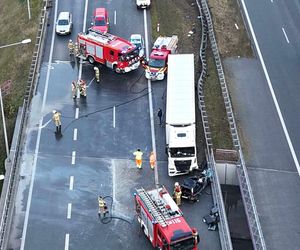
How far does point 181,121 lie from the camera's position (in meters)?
47.5

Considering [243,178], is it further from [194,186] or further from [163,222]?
[163,222]

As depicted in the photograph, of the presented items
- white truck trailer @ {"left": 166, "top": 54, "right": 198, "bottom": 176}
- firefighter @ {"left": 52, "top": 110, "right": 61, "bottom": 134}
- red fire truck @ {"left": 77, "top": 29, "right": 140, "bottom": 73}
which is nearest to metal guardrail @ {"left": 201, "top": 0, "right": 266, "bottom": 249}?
white truck trailer @ {"left": 166, "top": 54, "right": 198, "bottom": 176}

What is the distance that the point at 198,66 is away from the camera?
59.6 m

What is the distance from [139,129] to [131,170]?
4995 mm

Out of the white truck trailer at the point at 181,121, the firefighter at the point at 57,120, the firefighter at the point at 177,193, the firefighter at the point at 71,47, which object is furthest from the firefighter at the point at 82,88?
the firefighter at the point at 177,193

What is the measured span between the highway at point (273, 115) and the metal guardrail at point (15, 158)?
17.2 meters

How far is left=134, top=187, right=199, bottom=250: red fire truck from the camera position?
123ft

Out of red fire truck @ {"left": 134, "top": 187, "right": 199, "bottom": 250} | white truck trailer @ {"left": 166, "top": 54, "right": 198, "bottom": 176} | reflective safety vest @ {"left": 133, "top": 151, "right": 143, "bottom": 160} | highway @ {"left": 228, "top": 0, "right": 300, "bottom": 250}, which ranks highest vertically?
red fire truck @ {"left": 134, "top": 187, "right": 199, "bottom": 250}

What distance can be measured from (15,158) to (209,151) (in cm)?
1393

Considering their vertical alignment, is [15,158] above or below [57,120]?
below

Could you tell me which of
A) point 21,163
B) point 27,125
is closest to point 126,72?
point 27,125

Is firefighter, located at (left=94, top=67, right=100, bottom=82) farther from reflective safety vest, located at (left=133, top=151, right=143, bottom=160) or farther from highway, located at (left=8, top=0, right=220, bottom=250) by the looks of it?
reflective safety vest, located at (left=133, top=151, right=143, bottom=160)

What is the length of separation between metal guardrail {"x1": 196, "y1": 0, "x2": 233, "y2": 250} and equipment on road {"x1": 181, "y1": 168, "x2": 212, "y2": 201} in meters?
0.53

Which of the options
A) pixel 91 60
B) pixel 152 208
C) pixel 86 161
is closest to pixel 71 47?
pixel 91 60
